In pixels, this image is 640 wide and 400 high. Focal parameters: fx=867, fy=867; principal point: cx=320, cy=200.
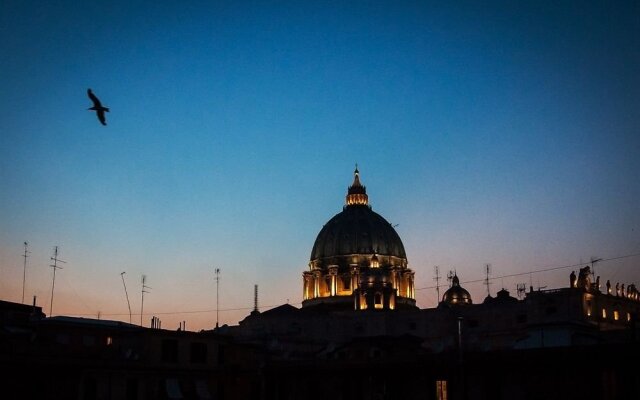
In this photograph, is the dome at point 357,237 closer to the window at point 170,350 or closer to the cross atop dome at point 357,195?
the cross atop dome at point 357,195

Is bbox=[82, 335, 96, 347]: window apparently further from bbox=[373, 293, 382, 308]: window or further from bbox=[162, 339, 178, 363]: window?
bbox=[373, 293, 382, 308]: window

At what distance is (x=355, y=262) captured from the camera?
144750 mm

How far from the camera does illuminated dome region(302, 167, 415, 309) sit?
138250mm

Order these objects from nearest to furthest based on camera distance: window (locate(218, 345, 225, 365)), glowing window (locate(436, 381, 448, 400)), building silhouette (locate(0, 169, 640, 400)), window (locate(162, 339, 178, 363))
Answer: building silhouette (locate(0, 169, 640, 400))
window (locate(162, 339, 178, 363))
glowing window (locate(436, 381, 448, 400))
window (locate(218, 345, 225, 365))

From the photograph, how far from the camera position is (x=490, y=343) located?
110m

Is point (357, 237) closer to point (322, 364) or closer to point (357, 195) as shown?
point (357, 195)

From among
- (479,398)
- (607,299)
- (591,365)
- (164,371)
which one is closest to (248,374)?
(164,371)

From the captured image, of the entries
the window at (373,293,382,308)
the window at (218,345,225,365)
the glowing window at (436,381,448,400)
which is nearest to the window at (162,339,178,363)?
the window at (218,345,225,365)

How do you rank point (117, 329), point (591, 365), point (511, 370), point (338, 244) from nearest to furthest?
point (591, 365) → point (511, 370) → point (117, 329) → point (338, 244)

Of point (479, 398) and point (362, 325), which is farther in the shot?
point (362, 325)

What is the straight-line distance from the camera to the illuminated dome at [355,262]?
13825 centimetres

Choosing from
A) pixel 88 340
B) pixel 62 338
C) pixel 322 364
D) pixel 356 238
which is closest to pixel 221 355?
pixel 322 364

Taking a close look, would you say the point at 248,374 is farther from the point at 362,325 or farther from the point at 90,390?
the point at 362,325

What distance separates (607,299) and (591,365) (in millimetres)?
57679
